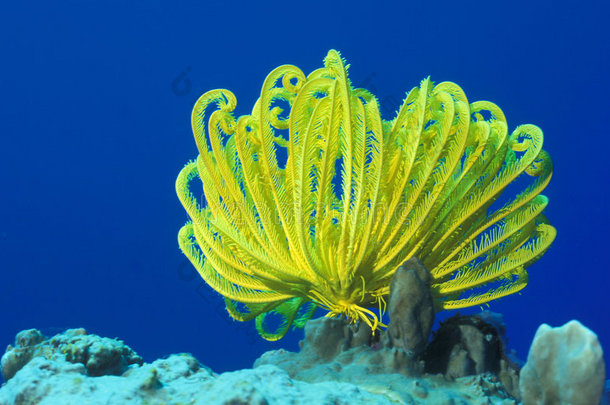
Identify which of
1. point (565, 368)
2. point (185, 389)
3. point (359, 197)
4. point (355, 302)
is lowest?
point (565, 368)

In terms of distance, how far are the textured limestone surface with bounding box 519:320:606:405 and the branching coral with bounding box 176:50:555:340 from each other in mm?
1400

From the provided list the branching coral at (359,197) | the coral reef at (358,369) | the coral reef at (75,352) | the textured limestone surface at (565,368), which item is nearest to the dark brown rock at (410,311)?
the coral reef at (358,369)

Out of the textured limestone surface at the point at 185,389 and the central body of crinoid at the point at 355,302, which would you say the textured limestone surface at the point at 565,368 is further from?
the central body of crinoid at the point at 355,302

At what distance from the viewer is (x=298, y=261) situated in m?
3.80

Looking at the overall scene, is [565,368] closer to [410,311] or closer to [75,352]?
[410,311]

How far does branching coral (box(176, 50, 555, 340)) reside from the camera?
3.59m

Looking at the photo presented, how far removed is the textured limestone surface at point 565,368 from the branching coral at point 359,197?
1.40 meters

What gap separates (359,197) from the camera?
11.7 feet

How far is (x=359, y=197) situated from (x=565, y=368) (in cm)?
177

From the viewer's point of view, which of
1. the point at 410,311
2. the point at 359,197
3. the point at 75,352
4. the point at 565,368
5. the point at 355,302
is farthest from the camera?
the point at 355,302

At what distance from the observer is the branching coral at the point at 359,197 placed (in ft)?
11.8

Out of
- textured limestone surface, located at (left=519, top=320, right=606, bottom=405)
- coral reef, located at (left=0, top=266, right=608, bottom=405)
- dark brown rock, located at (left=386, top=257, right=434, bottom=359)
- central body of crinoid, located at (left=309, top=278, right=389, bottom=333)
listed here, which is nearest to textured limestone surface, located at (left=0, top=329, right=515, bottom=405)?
coral reef, located at (left=0, top=266, right=608, bottom=405)

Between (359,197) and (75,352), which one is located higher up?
(359,197)

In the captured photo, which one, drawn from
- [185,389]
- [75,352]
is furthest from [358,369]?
[75,352]
